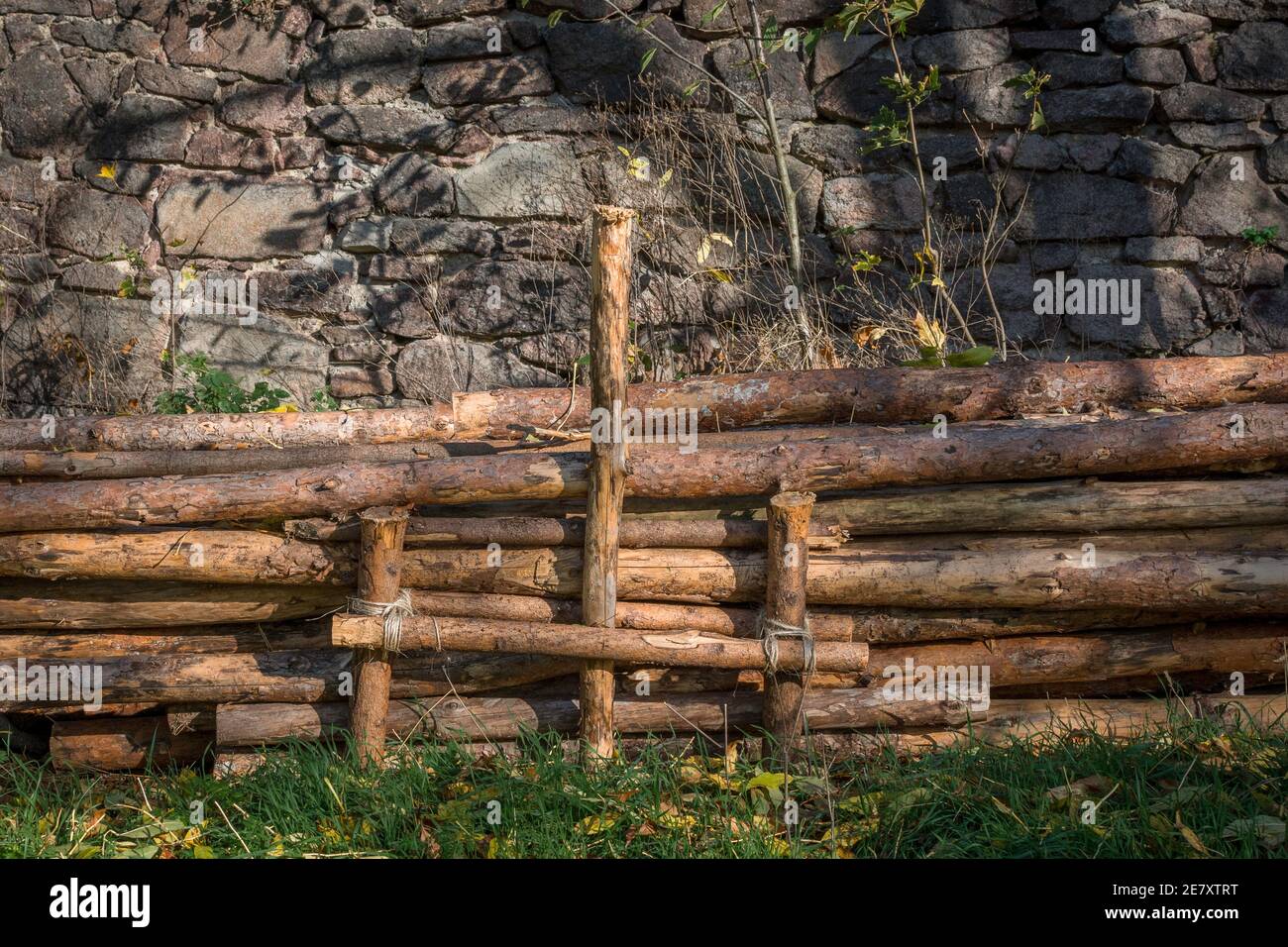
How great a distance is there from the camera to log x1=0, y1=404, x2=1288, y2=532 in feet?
11.1

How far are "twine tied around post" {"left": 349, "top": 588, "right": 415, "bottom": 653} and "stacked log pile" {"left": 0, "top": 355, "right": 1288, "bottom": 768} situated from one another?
1.1 inches

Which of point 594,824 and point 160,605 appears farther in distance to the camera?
point 160,605

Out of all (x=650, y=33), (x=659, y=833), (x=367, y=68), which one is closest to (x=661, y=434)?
(x=659, y=833)

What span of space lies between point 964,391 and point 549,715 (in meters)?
1.96

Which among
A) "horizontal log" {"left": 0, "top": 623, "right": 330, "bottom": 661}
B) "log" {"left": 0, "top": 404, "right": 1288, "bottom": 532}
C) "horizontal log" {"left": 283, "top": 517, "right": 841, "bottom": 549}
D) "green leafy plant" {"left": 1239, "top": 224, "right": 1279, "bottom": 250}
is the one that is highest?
"green leafy plant" {"left": 1239, "top": 224, "right": 1279, "bottom": 250}

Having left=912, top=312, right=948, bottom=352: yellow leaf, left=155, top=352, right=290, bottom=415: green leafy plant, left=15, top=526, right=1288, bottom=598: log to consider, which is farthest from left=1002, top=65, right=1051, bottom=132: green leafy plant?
left=155, top=352, right=290, bottom=415: green leafy plant

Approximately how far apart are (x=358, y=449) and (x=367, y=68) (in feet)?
10.6

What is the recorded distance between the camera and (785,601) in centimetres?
327

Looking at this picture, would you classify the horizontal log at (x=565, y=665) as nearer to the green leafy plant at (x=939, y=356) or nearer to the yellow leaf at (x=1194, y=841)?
the yellow leaf at (x=1194, y=841)

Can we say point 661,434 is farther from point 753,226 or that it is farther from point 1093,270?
point 1093,270

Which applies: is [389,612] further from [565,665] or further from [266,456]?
[266,456]

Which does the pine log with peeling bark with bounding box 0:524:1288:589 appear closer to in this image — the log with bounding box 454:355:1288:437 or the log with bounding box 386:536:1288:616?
the log with bounding box 386:536:1288:616

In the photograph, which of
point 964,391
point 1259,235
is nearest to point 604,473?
point 964,391

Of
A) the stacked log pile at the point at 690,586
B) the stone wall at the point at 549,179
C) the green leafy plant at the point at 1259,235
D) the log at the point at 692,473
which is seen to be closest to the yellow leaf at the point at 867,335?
the stone wall at the point at 549,179
